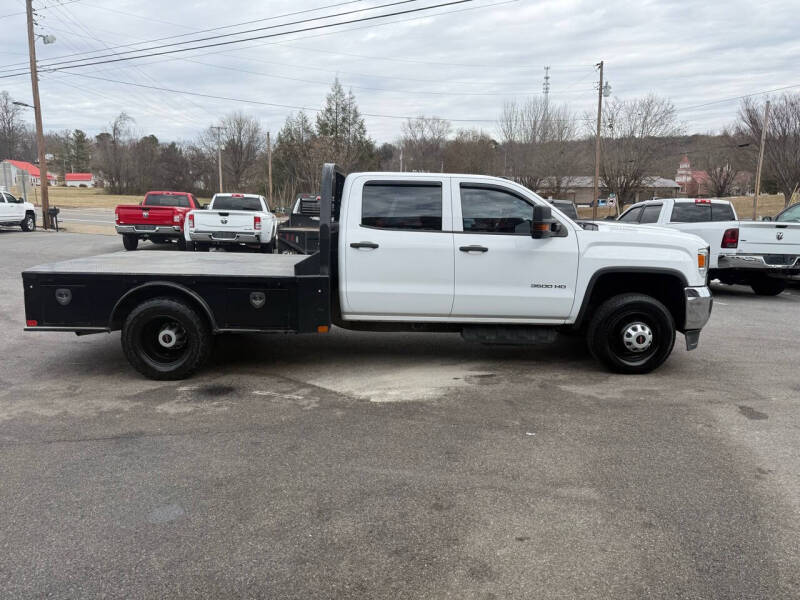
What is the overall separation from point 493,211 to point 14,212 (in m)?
26.9

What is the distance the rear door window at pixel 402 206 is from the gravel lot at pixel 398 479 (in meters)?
1.55

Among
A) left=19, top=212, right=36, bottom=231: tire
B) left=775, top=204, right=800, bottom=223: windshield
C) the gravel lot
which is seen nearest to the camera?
the gravel lot

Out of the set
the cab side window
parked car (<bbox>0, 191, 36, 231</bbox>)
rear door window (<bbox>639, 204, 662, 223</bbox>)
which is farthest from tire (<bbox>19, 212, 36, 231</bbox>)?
the cab side window

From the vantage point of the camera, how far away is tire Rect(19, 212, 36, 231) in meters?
27.3

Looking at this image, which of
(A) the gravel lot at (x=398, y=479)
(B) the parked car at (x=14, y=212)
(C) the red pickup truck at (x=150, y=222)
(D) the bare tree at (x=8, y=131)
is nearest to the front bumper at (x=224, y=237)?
(C) the red pickup truck at (x=150, y=222)

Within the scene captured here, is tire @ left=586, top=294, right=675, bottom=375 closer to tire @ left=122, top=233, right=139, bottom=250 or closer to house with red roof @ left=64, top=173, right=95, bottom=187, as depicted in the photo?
tire @ left=122, top=233, right=139, bottom=250

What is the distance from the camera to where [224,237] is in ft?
49.8

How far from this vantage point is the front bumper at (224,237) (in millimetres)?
15062

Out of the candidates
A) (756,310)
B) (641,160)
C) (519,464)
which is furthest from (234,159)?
(519,464)

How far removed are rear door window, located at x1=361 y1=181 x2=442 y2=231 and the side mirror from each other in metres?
0.92

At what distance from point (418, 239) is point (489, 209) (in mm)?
793

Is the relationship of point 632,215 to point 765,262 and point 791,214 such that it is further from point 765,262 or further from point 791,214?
point 765,262

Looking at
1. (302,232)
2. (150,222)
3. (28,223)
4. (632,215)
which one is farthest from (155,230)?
(28,223)

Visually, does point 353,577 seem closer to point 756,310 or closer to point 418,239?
point 418,239
